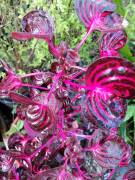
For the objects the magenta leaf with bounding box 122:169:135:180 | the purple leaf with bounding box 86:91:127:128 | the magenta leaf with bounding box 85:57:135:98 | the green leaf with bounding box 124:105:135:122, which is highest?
the magenta leaf with bounding box 85:57:135:98

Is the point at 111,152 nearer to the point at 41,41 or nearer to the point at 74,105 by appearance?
the point at 74,105

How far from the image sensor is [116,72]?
2.19 ft

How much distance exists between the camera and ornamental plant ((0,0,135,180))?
0.72 metres

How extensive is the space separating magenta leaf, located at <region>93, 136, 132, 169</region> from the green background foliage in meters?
0.29

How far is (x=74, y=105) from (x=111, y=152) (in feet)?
0.46

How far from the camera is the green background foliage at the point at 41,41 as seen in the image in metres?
1.17

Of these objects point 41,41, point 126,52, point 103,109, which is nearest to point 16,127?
point 41,41

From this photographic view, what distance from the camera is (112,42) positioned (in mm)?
837

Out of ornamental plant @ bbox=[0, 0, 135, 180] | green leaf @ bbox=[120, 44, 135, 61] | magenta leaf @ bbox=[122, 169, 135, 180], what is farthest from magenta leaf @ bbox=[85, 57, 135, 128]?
green leaf @ bbox=[120, 44, 135, 61]

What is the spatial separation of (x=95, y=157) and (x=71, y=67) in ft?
0.69

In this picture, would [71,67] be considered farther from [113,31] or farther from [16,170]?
[16,170]

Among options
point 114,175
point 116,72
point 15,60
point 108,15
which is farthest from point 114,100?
point 15,60

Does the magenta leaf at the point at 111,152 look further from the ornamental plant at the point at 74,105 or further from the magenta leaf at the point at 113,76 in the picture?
the magenta leaf at the point at 113,76

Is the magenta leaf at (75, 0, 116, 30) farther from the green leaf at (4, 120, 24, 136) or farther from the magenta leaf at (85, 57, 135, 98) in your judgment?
the green leaf at (4, 120, 24, 136)
